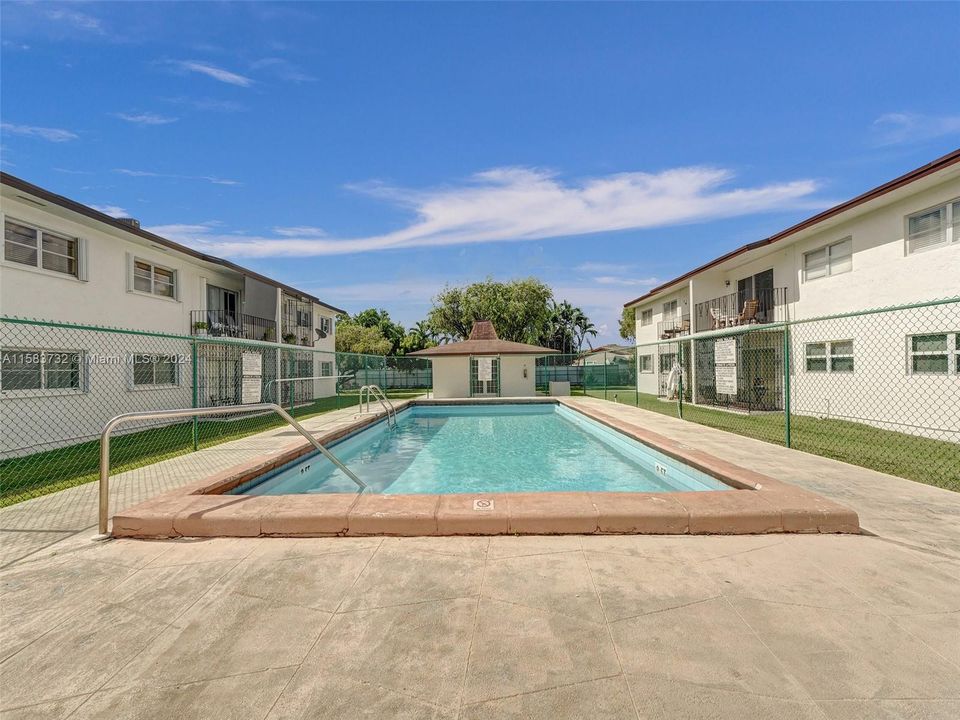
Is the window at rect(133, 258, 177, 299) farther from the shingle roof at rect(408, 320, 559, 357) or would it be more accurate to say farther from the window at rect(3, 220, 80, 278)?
the shingle roof at rect(408, 320, 559, 357)

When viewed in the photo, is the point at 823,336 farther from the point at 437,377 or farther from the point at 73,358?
the point at 73,358

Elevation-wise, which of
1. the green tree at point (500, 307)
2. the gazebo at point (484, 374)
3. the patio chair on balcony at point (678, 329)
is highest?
the green tree at point (500, 307)

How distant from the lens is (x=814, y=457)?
20.9 ft

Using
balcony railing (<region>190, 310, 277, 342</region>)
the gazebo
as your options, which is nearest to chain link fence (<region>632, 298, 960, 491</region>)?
the gazebo

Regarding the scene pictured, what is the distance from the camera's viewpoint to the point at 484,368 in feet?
68.9

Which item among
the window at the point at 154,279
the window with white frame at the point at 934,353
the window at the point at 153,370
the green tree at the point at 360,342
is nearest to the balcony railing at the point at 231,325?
the window at the point at 154,279

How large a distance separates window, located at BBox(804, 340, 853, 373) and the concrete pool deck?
31.5ft

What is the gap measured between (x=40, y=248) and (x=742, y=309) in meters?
20.5

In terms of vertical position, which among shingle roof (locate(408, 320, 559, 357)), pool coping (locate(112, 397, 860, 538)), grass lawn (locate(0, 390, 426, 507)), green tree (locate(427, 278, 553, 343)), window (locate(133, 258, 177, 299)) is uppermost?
green tree (locate(427, 278, 553, 343))

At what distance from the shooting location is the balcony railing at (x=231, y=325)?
14.5m

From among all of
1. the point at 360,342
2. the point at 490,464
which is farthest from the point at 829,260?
the point at 360,342

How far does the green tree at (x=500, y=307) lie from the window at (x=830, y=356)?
2461 cm

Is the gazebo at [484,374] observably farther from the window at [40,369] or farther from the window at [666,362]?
the window at [40,369]

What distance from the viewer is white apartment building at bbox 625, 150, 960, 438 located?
8852 mm
